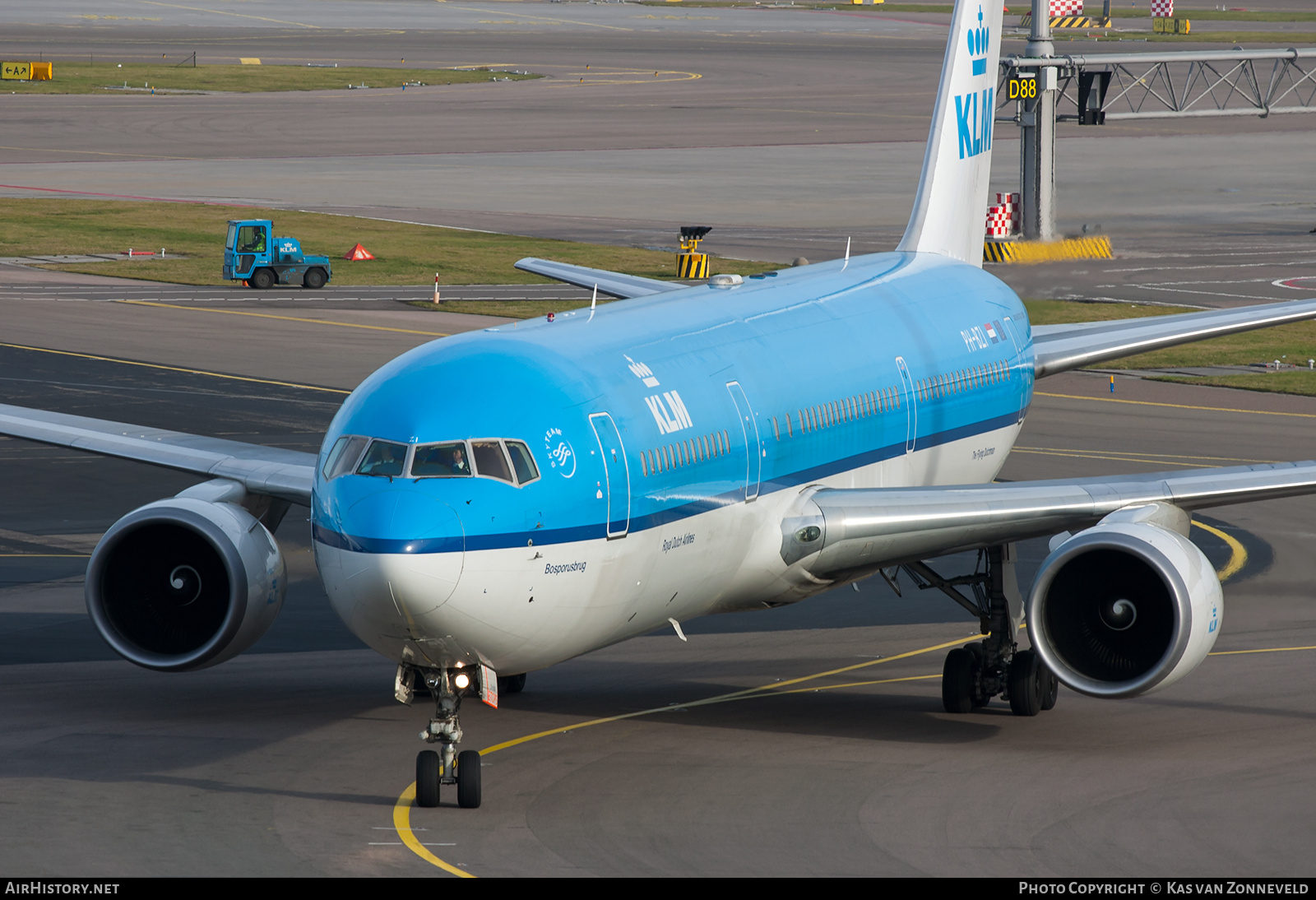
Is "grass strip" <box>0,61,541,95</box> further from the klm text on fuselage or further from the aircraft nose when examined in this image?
the aircraft nose

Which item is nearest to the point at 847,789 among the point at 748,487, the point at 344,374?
the point at 748,487

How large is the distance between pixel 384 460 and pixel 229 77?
13365cm

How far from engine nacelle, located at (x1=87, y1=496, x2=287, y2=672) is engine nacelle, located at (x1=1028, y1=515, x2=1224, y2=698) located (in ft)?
29.5

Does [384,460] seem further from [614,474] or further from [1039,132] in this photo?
[1039,132]

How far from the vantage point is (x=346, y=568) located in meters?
17.5

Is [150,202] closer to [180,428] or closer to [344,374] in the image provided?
[344,374]

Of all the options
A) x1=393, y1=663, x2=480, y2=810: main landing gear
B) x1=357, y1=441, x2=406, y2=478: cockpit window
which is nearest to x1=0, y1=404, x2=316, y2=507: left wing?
x1=393, y1=663, x2=480, y2=810: main landing gear

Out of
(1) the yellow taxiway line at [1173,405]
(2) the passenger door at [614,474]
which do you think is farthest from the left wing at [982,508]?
(1) the yellow taxiway line at [1173,405]

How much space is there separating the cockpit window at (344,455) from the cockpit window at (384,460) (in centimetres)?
11

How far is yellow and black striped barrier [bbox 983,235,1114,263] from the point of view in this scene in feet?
203

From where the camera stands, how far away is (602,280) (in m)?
33.2

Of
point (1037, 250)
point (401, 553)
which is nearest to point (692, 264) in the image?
point (1037, 250)

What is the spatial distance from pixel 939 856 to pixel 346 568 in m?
6.41

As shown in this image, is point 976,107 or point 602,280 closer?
point 602,280
